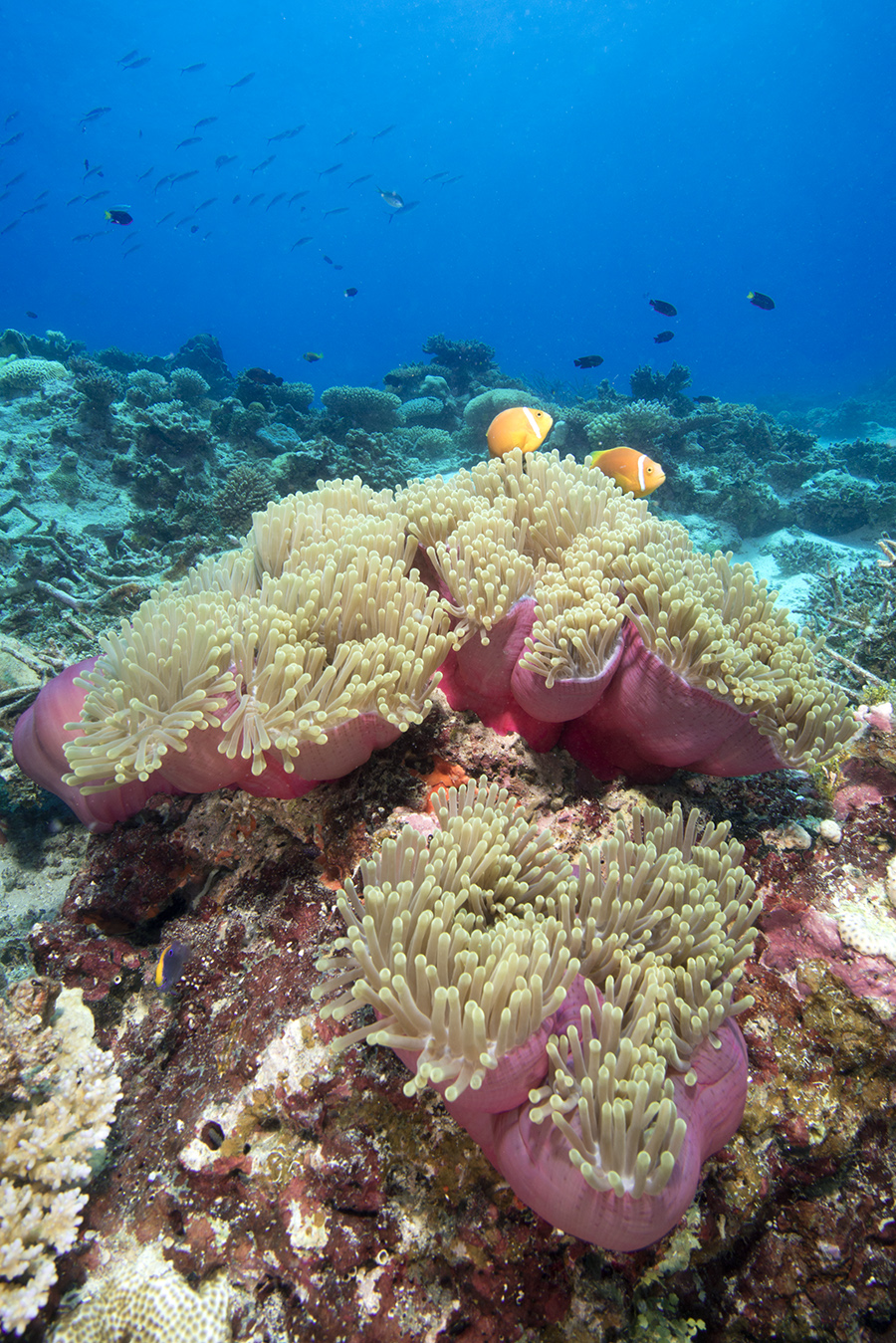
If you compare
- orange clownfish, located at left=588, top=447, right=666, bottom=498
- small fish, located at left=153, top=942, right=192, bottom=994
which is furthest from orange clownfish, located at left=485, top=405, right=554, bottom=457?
small fish, located at left=153, top=942, right=192, bottom=994

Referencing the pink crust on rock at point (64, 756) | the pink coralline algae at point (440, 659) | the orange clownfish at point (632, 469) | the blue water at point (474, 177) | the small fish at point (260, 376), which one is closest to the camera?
the pink coralline algae at point (440, 659)

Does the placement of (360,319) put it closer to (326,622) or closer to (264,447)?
(264,447)

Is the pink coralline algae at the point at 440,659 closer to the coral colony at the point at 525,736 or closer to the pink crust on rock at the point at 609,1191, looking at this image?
the coral colony at the point at 525,736

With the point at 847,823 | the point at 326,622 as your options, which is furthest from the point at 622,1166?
the point at 326,622

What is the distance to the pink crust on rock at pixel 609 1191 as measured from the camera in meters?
1.31

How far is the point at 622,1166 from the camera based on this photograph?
1.30m

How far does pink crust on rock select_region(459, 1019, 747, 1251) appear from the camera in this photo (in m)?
1.31

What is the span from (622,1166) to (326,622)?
1.68 metres

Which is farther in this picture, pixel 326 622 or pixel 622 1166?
pixel 326 622

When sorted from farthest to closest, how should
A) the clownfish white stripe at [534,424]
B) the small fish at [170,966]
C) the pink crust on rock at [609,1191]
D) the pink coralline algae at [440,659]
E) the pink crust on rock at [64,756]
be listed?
the clownfish white stripe at [534,424], the pink crust on rock at [64,756], the small fish at [170,966], the pink coralline algae at [440,659], the pink crust on rock at [609,1191]

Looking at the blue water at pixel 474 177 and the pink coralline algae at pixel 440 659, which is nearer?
the pink coralline algae at pixel 440 659

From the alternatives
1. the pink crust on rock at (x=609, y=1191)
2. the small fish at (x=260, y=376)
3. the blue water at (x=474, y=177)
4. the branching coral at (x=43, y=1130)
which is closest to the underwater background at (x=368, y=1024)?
the branching coral at (x=43, y=1130)

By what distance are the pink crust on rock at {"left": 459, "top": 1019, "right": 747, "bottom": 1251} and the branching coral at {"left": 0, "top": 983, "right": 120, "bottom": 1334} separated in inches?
43.4

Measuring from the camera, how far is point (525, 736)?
98.2 inches
